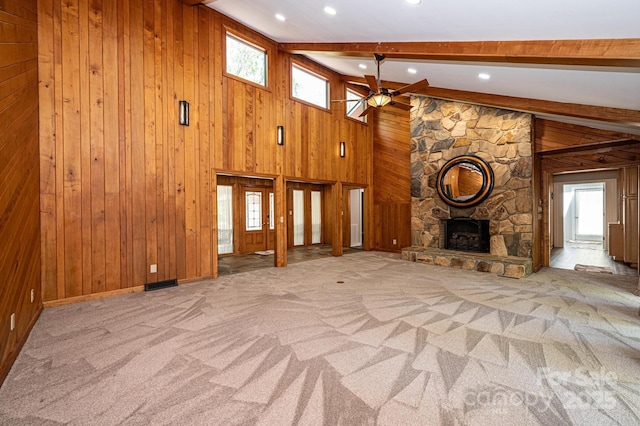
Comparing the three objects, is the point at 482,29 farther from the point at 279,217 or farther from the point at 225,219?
the point at 225,219

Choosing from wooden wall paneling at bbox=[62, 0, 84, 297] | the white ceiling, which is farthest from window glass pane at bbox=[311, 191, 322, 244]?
wooden wall paneling at bbox=[62, 0, 84, 297]

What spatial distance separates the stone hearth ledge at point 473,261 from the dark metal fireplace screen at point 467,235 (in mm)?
297

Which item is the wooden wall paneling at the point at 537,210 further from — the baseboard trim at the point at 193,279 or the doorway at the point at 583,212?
the doorway at the point at 583,212

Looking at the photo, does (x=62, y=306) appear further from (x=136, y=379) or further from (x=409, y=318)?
(x=409, y=318)

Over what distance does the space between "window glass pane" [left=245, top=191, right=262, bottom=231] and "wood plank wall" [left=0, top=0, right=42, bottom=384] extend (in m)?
5.19

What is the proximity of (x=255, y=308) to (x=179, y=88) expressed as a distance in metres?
3.88

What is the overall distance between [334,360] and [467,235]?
5476mm

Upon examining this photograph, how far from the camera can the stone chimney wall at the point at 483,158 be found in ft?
19.0

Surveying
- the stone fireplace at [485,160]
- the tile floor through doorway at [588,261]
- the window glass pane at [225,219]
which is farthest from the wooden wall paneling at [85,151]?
the tile floor through doorway at [588,261]

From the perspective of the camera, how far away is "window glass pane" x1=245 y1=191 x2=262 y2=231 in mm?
8562

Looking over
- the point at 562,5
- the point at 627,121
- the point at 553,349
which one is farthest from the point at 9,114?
the point at 627,121

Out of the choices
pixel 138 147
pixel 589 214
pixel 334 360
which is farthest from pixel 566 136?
pixel 589 214

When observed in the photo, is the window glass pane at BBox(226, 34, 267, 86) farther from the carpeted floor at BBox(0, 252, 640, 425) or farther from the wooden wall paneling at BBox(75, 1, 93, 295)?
the carpeted floor at BBox(0, 252, 640, 425)

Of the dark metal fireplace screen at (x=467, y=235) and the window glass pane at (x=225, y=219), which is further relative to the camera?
the window glass pane at (x=225, y=219)
